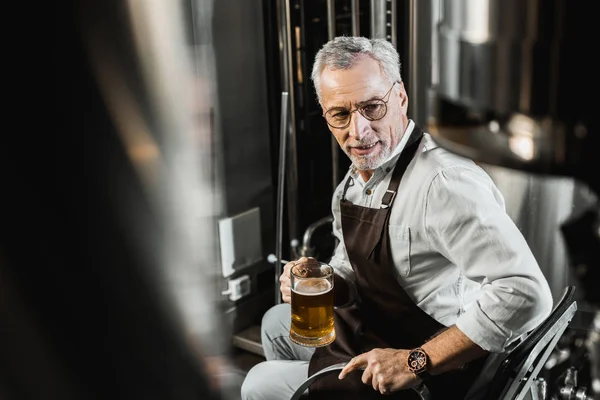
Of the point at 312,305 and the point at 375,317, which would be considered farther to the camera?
the point at 375,317

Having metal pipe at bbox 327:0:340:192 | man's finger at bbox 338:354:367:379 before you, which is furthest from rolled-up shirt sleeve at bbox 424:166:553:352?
metal pipe at bbox 327:0:340:192

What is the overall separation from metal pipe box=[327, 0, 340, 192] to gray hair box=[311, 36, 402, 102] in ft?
2.87

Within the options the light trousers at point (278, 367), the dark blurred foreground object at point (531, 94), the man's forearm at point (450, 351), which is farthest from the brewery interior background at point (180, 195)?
the dark blurred foreground object at point (531, 94)

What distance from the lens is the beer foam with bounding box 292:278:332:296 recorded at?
1770mm

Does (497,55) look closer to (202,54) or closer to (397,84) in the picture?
(397,84)

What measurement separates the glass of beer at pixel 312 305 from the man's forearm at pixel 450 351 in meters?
0.26

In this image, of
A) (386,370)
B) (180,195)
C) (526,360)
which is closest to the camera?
(526,360)

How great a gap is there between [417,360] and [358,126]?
627 millimetres

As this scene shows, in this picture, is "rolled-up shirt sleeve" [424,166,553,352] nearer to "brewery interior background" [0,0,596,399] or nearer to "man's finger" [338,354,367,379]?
"man's finger" [338,354,367,379]

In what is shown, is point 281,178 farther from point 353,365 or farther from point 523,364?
point 523,364

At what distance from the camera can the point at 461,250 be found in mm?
1684

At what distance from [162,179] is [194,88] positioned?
38 cm

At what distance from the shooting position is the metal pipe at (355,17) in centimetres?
267

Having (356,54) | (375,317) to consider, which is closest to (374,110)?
(356,54)
